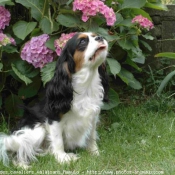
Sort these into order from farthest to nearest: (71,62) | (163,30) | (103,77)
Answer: (163,30)
(103,77)
(71,62)

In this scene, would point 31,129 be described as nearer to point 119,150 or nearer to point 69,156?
point 69,156

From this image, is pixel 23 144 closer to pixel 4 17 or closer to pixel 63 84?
pixel 63 84

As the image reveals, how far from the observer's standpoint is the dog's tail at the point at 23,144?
363 centimetres

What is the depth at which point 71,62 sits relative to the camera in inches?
141

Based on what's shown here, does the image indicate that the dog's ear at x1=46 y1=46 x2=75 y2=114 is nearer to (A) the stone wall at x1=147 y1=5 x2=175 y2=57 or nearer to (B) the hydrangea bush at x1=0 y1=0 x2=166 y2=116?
(B) the hydrangea bush at x1=0 y1=0 x2=166 y2=116

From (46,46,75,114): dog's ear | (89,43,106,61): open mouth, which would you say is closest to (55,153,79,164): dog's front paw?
(46,46,75,114): dog's ear

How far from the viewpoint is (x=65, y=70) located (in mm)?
3621

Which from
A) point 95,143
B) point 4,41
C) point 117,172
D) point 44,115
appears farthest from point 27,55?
point 117,172

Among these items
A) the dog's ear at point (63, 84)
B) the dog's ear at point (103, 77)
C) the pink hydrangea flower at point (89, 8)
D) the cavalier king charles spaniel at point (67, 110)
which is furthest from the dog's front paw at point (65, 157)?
the pink hydrangea flower at point (89, 8)

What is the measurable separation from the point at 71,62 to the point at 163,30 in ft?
8.64

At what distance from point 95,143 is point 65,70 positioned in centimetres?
87

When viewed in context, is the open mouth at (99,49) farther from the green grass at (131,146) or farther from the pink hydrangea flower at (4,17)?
the pink hydrangea flower at (4,17)

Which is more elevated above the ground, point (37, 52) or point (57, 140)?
point (37, 52)

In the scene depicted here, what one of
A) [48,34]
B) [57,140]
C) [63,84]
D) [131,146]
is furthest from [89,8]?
[131,146]
